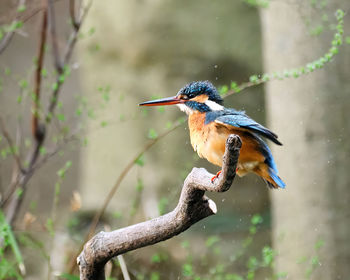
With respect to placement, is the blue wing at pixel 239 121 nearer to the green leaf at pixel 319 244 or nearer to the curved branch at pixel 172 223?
the curved branch at pixel 172 223

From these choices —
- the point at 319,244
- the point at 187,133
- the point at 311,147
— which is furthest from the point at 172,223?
the point at 319,244

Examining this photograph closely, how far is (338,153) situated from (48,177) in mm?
1772

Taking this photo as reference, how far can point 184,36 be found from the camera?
190 cm

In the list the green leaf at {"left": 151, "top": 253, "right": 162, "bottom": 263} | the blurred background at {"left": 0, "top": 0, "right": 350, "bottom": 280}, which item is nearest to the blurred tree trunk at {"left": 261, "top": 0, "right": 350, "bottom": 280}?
the blurred background at {"left": 0, "top": 0, "right": 350, "bottom": 280}

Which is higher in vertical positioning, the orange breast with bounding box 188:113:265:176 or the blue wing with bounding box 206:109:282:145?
the blue wing with bounding box 206:109:282:145

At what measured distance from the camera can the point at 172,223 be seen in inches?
28.3

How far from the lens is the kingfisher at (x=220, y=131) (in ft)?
1.98

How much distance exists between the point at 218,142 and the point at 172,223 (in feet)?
0.48

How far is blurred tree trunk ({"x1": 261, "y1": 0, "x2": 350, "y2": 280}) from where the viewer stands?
3.49 ft

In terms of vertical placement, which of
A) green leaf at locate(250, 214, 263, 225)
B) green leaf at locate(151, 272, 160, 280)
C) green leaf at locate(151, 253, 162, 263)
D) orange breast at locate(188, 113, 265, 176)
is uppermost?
orange breast at locate(188, 113, 265, 176)

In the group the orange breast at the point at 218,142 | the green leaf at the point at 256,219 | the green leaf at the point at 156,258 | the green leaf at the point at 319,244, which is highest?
the orange breast at the point at 218,142

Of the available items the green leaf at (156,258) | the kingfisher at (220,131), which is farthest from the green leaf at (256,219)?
the kingfisher at (220,131)

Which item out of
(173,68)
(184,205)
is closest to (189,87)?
(184,205)

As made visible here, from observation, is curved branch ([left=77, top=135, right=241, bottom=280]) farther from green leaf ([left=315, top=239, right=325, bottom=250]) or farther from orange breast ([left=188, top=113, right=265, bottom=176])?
green leaf ([left=315, top=239, right=325, bottom=250])
